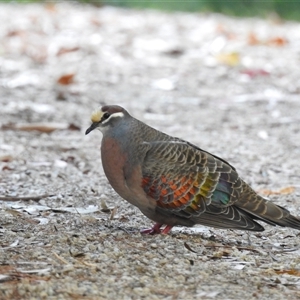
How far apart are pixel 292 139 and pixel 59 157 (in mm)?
2549

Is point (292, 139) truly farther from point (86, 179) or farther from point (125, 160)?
point (125, 160)

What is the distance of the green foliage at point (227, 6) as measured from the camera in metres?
16.2

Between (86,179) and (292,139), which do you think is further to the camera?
(292,139)

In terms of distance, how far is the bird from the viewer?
4.95 meters

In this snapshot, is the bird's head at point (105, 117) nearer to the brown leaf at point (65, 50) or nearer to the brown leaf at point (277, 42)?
the brown leaf at point (65, 50)

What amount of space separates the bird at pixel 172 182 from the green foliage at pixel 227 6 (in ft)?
35.8

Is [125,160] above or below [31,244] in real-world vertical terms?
above

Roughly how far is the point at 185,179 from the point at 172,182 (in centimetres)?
9

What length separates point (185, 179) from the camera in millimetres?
5031

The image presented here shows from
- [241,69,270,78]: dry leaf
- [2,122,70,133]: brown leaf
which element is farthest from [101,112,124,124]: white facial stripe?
[241,69,270,78]: dry leaf

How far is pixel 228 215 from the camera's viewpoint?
5.00m

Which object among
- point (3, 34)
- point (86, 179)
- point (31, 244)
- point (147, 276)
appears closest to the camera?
point (147, 276)

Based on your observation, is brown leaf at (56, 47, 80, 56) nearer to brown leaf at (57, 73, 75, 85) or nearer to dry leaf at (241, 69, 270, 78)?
brown leaf at (57, 73, 75, 85)

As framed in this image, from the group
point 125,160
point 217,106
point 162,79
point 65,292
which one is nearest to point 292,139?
point 217,106
